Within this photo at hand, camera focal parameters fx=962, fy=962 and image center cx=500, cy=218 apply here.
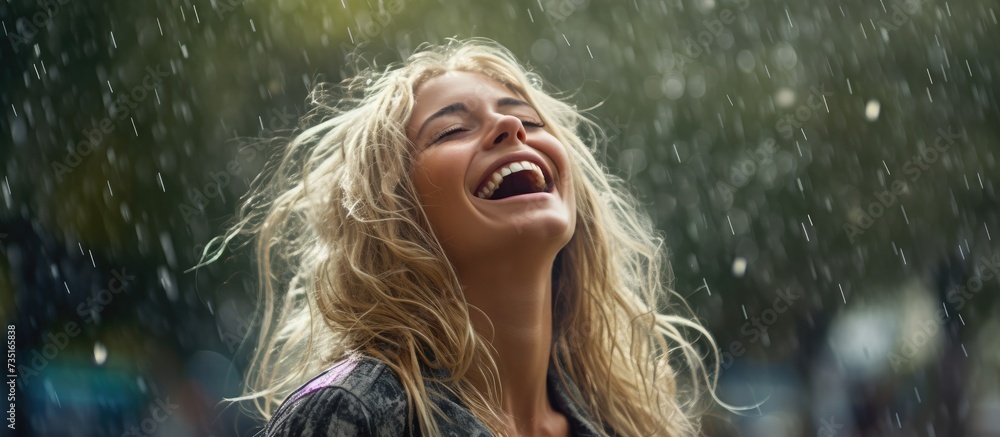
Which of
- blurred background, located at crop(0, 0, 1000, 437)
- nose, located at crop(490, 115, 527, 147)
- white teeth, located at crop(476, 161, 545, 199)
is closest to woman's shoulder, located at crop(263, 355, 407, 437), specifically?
white teeth, located at crop(476, 161, 545, 199)

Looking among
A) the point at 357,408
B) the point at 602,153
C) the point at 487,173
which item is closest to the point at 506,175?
the point at 487,173

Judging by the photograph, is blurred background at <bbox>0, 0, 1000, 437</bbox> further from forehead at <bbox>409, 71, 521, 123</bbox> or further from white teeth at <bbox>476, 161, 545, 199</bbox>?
white teeth at <bbox>476, 161, 545, 199</bbox>

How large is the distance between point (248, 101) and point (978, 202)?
4865 millimetres

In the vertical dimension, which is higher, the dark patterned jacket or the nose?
the nose

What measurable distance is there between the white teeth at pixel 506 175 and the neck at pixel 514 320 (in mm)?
163

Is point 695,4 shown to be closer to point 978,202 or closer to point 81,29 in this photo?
point 978,202

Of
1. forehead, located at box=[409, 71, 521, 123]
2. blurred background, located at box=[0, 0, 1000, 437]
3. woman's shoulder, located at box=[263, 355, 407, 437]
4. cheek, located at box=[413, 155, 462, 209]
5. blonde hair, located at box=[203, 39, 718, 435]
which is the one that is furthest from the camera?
blurred background, located at box=[0, 0, 1000, 437]

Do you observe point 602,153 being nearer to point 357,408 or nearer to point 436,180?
point 436,180

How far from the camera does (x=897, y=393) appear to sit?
8.27m

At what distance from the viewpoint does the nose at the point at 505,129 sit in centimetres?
224

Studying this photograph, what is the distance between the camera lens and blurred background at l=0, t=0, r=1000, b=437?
5.68 meters

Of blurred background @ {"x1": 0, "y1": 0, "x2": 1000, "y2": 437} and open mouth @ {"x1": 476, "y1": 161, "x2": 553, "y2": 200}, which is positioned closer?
open mouth @ {"x1": 476, "y1": 161, "x2": 553, "y2": 200}

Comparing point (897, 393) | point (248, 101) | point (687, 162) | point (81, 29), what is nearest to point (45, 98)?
point (81, 29)

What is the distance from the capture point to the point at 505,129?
7.36 feet
